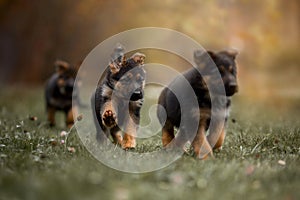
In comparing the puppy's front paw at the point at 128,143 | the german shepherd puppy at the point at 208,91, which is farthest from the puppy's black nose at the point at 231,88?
the puppy's front paw at the point at 128,143

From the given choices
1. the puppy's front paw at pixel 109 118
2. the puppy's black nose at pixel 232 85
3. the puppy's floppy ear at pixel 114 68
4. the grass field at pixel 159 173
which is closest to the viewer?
the grass field at pixel 159 173

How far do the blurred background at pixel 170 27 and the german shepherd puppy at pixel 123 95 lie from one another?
7.59 m

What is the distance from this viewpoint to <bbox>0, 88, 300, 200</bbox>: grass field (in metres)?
3.99

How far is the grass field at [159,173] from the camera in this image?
3.99m

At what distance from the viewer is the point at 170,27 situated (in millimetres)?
17109

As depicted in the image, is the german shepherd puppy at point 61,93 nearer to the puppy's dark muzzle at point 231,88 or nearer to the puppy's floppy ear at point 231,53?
the puppy's floppy ear at point 231,53

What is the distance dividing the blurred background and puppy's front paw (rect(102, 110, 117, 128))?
25.7 ft

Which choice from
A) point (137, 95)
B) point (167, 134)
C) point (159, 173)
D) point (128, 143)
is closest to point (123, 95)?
point (137, 95)

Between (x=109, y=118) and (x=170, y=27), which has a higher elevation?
(x=170, y=27)

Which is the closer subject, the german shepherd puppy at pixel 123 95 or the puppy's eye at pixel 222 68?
the puppy's eye at pixel 222 68

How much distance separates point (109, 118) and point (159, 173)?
6.16 feet

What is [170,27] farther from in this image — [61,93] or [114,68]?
[114,68]

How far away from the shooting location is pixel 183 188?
4.31 metres

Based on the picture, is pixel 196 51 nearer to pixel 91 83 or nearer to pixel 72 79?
pixel 72 79
